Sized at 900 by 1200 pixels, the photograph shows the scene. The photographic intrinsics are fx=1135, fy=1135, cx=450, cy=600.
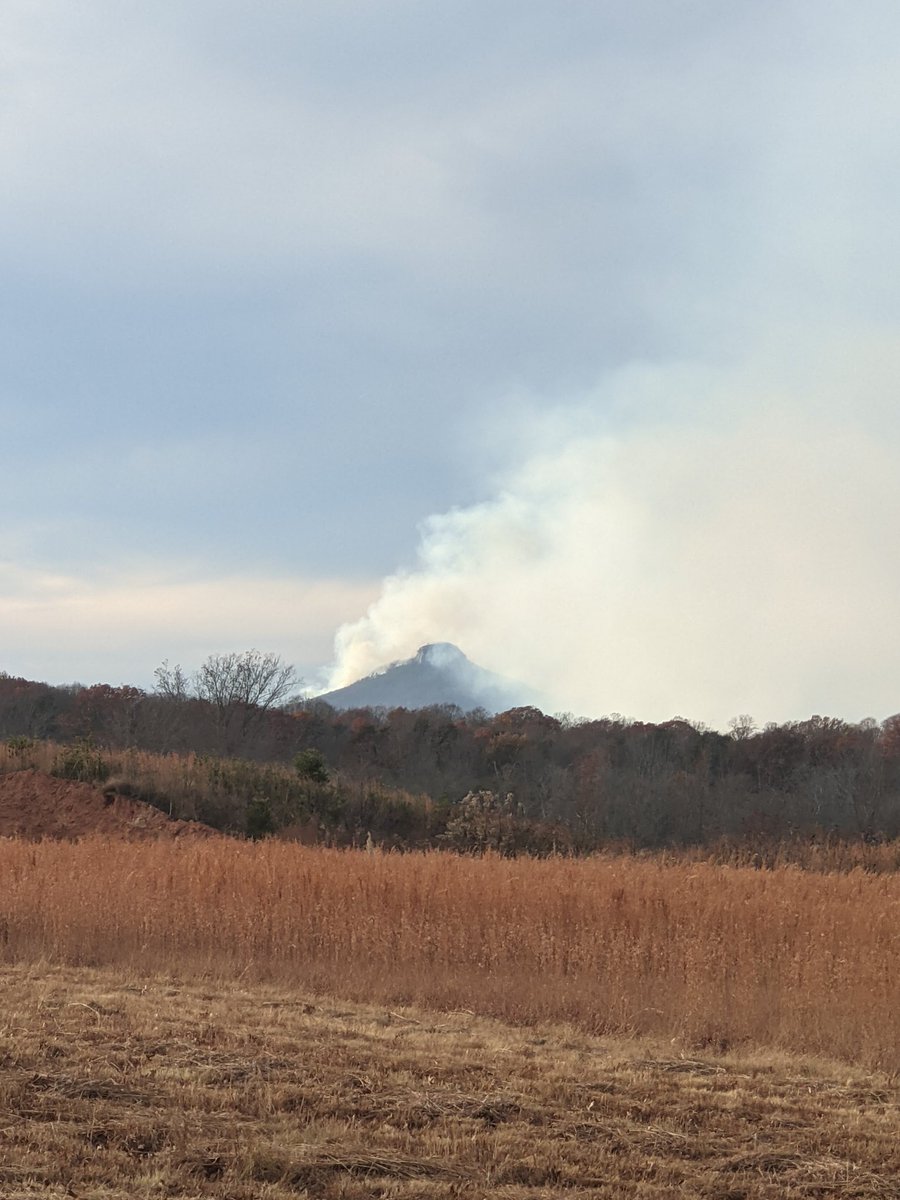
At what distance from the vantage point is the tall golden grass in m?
9.49

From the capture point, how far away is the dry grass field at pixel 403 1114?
4.61 m

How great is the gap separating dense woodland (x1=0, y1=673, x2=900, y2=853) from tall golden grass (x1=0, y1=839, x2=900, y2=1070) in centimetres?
1352

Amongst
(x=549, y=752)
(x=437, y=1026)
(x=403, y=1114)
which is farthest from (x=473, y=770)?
(x=403, y=1114)

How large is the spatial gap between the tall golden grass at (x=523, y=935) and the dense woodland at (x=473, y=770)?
1352cm

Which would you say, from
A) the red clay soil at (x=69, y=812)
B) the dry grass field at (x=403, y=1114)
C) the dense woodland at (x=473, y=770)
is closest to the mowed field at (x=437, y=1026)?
the dry grass field at (x=403, y=1114)

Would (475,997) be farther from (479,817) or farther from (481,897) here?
(479,817)

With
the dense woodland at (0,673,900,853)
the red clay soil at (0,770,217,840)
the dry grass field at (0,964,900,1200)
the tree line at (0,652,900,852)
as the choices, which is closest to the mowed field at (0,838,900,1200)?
the dry grass field at (0,964,900,1200)

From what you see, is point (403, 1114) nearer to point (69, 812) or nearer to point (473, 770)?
point (69, 812)

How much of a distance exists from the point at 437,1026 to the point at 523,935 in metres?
2.90

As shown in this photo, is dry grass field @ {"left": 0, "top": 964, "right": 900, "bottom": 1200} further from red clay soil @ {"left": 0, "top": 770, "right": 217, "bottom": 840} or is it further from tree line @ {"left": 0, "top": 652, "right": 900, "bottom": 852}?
tree line @ {"left": 0, "top": 652, "right": 900, "bottom": 852}

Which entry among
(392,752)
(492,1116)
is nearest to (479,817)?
(492,1116)

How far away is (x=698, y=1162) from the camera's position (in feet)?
16.9

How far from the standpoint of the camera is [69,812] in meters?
26.7

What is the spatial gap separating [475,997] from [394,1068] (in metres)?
3.44
